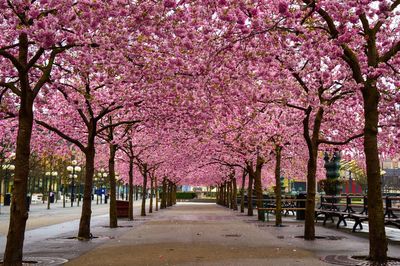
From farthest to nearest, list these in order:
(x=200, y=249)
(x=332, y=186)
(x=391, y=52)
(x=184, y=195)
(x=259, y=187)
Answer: (x=184, y=195)
(x=332, y=186)
(x=259, y=187)
(x=200, y=249)
(x=391, y=52)

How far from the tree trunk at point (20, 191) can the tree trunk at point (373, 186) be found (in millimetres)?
7567

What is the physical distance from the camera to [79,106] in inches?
617

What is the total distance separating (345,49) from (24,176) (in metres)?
7.69

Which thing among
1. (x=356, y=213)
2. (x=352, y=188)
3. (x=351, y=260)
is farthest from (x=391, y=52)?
(x=352, y=188)

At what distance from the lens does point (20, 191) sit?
10672mm

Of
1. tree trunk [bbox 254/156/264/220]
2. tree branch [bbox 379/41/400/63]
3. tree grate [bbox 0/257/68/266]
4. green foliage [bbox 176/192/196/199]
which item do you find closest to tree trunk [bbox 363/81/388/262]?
tree branch [bbox 379/41/400/63]

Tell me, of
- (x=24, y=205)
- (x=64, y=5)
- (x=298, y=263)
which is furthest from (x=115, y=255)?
(x=64, y=5)

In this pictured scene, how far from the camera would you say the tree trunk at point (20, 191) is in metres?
10.5

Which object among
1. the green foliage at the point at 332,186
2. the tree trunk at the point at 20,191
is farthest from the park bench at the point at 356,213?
the tree trunk at the point at 20,191

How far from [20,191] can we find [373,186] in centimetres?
775

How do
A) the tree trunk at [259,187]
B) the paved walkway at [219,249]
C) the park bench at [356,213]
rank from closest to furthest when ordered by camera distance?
1. the paved walkway at [219,249]
2. the park bench at [356,213]
3. the tree trunk at [259,187]

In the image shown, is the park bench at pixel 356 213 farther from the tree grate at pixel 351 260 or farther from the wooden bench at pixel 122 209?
the wooden bench at pixel 122 209

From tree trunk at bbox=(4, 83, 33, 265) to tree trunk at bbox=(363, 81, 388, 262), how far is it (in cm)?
757

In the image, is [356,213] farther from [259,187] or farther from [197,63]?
[197,63]
